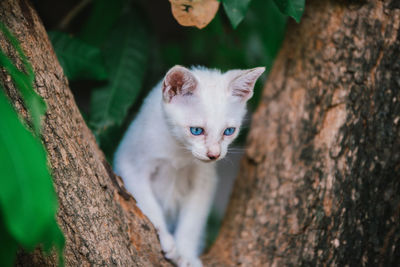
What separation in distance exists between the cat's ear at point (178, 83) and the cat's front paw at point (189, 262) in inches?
31.8

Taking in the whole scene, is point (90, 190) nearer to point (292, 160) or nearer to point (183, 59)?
point (292, 160)

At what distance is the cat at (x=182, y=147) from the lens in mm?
1862

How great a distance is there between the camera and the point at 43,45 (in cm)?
164

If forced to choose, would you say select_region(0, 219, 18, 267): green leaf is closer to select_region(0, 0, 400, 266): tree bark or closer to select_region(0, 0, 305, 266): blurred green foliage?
select_region(0, 0, 305, 266): blurred green foliage

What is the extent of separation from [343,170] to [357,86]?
42 cm

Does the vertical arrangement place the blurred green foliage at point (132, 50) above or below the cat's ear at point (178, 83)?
below

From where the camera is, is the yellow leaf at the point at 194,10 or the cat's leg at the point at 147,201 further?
the cat's leg at the point at 147,201

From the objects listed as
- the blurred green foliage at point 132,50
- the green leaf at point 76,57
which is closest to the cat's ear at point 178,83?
the blurred green foliage at point 132,50

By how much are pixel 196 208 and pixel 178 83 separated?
0.75m

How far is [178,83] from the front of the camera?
6.16 ft

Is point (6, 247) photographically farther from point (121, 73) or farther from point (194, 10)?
point (121, 73)

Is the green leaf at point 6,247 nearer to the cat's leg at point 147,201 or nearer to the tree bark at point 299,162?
the tree bark at point 299,162

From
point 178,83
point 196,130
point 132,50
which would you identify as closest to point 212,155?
point 196,130

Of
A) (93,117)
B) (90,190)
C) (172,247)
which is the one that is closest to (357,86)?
(172,247)
